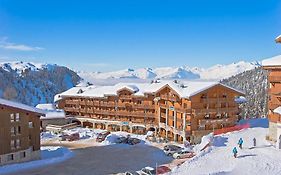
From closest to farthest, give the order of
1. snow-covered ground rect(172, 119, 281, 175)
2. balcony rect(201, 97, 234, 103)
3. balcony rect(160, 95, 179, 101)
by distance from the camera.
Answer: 1. snow-covered ground rect(172, 119, 281, 175)
2. balcony rect(201, 97, 234, 103)
3. balcony rect(160, 95, 179, 101)

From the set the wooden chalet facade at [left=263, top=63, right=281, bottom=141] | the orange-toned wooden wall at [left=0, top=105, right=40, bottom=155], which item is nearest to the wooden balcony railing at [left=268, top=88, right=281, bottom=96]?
the wooden chalet facade at [left=263, top=63, right=281, bottom=141]

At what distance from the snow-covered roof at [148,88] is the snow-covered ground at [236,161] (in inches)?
709

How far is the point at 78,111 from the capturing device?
8906cm

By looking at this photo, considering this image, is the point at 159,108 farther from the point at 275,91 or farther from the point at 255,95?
the point at 255,95

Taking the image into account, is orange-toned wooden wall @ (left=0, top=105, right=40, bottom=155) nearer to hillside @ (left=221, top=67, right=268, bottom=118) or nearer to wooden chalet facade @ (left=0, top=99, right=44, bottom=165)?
wooden chalet facade @ (left=0, top=99, right=44, bottom=165)

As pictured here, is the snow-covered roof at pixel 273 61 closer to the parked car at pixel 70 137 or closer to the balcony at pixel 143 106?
the balcony at pixel 143 106

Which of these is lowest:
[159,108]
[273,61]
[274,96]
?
[159,108]

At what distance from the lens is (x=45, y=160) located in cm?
4900

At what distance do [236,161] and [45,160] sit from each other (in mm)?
26275

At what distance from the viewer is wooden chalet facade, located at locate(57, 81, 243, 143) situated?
63406 mm

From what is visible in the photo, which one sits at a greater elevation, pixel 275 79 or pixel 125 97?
pixel 275 79

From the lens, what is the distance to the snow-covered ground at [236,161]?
34469mm

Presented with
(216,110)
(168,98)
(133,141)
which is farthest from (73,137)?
(216,110)

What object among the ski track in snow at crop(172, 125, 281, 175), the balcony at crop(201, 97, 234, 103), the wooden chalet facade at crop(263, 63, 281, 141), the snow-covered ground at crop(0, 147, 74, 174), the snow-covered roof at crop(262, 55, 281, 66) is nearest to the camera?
the ski track in snow at crop(172, 125, 281, 175)
